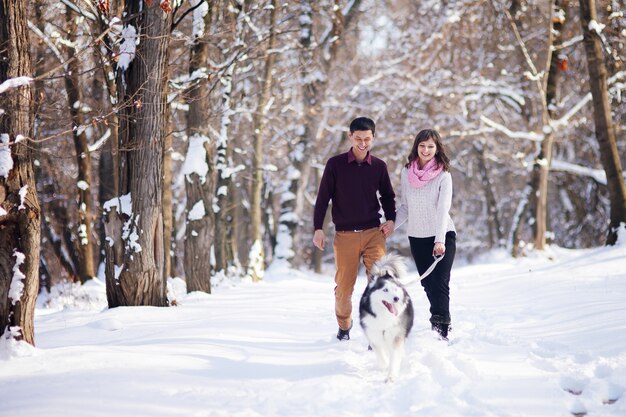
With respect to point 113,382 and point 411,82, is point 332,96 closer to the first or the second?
point 411,82

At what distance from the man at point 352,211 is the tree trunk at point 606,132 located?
21.8 feet

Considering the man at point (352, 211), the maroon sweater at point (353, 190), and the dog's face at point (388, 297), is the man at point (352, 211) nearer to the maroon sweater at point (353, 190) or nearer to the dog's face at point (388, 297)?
the maroon sweater at point (353, 190)

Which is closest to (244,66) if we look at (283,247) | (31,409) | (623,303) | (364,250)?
(283,247)

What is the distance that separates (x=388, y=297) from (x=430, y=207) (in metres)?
1.48

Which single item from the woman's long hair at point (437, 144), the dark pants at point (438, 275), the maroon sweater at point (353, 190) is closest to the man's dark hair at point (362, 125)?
the maroon sweater at point (353, 190)

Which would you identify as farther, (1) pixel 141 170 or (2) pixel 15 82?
(1) pixel 141 170

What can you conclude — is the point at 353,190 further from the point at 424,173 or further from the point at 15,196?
the point at 15,196

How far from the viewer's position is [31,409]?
12.4 feet

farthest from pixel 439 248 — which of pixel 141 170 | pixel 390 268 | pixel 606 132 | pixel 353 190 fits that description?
pixel 606 132

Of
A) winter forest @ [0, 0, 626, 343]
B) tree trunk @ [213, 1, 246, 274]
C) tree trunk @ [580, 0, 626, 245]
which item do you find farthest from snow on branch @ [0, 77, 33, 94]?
tree trunk @ [580, 0, 626, 245]

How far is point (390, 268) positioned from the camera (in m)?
5.21

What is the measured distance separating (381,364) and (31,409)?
9.13 ft

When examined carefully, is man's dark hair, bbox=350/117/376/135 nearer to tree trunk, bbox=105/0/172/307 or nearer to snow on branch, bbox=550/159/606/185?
tree trunk, bbox=105/0/172/307

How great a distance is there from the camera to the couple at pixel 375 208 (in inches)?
231
